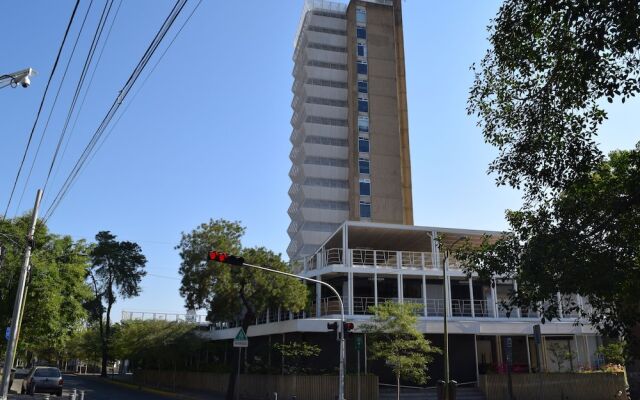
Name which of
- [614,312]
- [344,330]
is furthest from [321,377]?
[614,312]

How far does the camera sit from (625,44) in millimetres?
7543

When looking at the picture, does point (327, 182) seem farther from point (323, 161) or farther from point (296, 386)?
point (296, 386)

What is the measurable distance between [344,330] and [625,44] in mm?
15973

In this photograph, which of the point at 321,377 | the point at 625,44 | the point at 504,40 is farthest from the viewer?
the point at 321,377

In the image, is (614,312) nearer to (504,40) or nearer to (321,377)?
(504,40)

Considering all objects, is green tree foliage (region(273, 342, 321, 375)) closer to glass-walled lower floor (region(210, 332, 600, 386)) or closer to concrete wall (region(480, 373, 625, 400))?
glass-walled lower floor (region(210, 332, 600, 386))

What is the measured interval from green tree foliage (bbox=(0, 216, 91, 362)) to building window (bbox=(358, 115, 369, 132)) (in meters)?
44.9

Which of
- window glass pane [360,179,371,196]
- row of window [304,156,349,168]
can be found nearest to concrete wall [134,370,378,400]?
window glass pane [360,179,371,196]

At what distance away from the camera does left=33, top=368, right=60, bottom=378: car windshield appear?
2942cm

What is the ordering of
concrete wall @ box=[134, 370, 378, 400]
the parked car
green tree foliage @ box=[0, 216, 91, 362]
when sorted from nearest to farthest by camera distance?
concrete wall @ box=[134, 370, 378, 400] → the parked car → green tree foliage @ box=[0, 216, 91, 362]

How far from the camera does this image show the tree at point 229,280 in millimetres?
27625

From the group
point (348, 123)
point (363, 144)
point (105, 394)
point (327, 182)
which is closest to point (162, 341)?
point (105, 394)

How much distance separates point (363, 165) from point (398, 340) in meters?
46.8

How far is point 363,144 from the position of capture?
7231 cm
